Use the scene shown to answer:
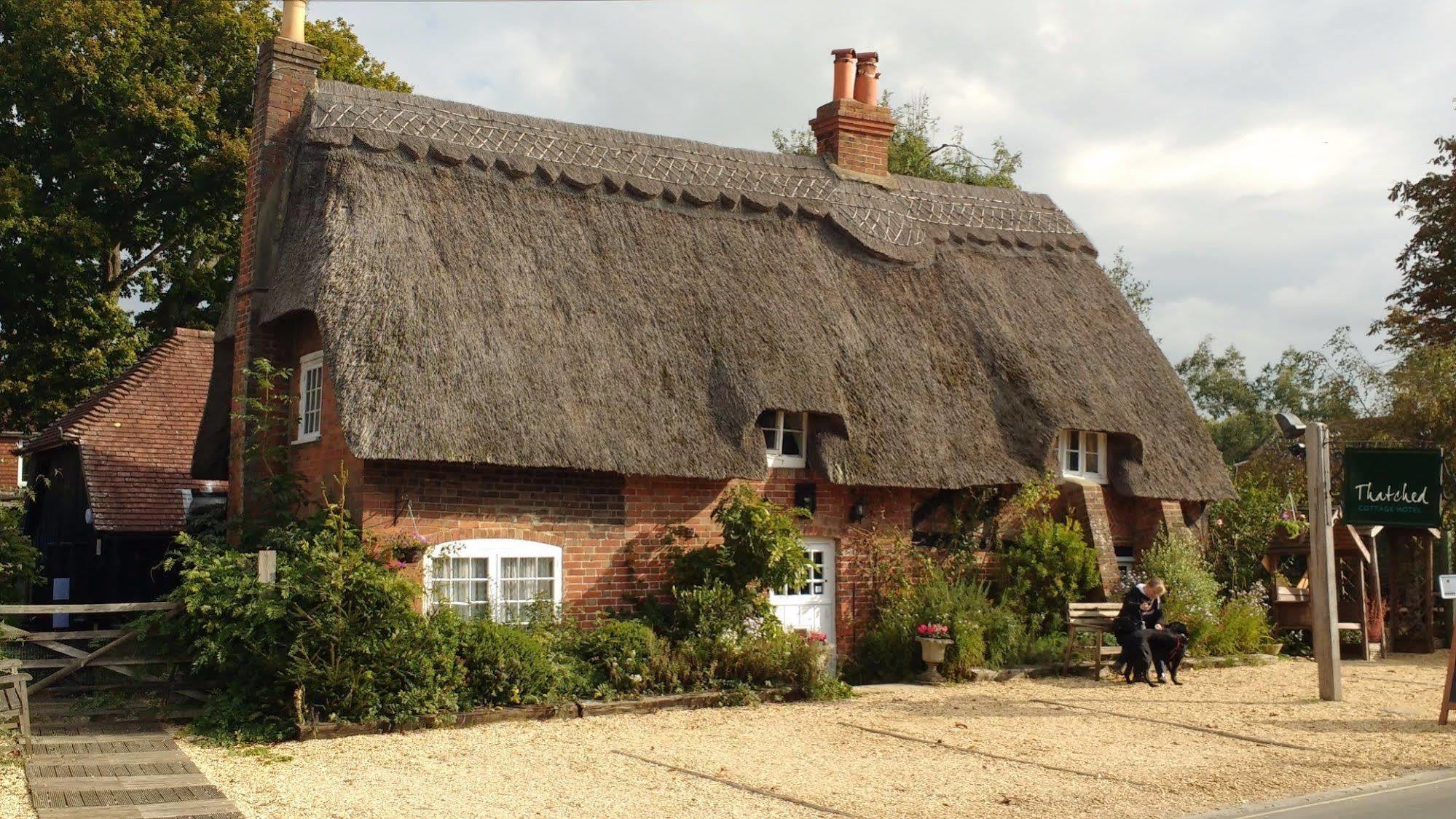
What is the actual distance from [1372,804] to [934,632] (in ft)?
20.7

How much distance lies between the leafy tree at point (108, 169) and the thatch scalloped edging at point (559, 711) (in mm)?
15876

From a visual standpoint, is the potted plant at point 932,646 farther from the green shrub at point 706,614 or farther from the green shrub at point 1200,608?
the green shrub at point 1200,608

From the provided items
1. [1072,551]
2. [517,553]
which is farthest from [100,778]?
[1072,551]

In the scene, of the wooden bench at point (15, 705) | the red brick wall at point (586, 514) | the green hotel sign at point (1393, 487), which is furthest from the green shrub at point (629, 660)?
the green hotel sign at point (1393, 487)

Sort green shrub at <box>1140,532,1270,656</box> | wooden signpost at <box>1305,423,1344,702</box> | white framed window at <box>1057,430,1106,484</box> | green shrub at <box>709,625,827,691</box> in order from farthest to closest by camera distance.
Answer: white framed window at <box>1057,430,1106,484</box>, green shrub at <box>1140,532,1270,656</box>, wooden signpost at <box>1305,423,1344,702</box>, green shrub at <box>709,625,827,691</box>

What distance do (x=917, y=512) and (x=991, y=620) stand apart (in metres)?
1.60

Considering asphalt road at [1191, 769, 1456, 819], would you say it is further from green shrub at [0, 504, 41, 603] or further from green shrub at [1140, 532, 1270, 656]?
green shrub at [0, 504, 41, 603]

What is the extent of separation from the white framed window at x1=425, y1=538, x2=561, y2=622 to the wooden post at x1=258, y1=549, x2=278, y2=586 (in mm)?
1690

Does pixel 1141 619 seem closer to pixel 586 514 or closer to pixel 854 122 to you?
pixel 586 514

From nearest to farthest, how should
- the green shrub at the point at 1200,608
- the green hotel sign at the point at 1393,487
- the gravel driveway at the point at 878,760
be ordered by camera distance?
the gravel driveway at the point at 878,760, the green hotel sign at the point at 1393,487, the green shrub at the point at 1200,608

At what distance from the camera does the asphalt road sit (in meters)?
7.89

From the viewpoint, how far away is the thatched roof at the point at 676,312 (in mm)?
12742

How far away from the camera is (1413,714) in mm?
12258

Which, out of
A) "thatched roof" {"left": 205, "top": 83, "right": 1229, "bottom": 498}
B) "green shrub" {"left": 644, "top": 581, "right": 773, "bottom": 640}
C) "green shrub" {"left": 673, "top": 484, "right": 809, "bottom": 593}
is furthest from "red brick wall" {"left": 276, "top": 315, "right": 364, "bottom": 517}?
"green shrub" {"left": 673, "top": 484, "right": 809, "bottom": 593}
